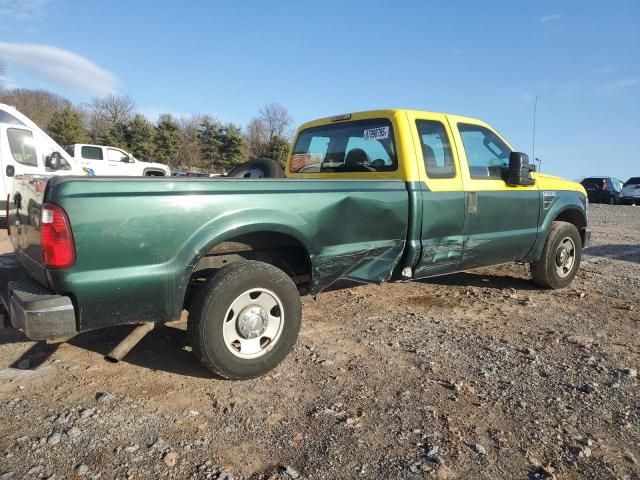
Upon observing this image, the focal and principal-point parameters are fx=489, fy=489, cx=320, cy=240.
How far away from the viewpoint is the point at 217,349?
3117 mm

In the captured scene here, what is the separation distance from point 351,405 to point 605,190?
30723 millimetres

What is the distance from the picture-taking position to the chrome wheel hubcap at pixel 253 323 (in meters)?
3.22

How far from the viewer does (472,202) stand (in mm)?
4676

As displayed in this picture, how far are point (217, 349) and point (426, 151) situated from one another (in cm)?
260

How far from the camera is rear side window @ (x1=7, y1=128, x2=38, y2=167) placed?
950 centimetres

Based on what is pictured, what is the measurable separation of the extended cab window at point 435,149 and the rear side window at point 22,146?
8473 millimetres

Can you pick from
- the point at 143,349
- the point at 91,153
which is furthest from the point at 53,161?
the point at 91,153

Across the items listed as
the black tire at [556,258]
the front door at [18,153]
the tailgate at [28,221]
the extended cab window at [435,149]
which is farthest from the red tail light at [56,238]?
the front door at [18,153]

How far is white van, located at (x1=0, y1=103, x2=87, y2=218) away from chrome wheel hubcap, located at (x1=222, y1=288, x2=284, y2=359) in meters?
7.66

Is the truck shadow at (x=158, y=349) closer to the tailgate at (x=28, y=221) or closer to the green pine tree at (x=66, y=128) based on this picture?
the tailgate at (x=28, y=221)

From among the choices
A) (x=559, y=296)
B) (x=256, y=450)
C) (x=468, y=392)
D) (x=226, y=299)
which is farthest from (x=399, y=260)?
(x=559, y=296)

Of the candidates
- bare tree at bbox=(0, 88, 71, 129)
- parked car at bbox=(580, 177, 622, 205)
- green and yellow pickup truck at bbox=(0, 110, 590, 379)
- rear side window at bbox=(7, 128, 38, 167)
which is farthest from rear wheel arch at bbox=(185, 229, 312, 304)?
bare tree at bbox=(0, 88, 71, 129)

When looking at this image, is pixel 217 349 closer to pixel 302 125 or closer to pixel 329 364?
pixel 329 364

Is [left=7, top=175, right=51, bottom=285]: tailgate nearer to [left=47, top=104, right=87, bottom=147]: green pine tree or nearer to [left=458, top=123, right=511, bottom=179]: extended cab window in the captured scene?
[left=458, top=123, right=511, bottom=179]: extended cab window
